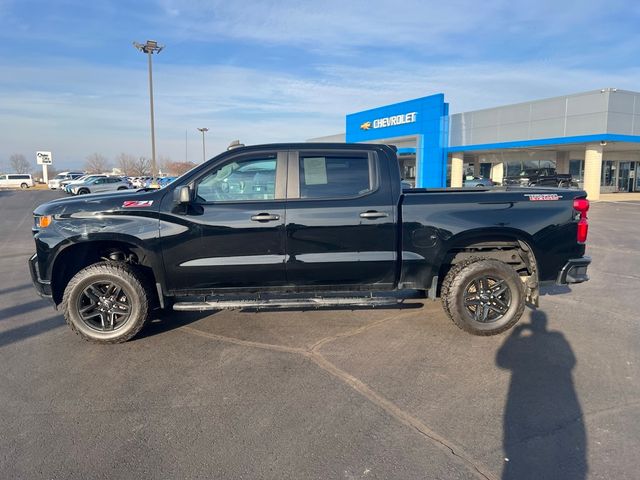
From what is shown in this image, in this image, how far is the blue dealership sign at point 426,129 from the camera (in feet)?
113

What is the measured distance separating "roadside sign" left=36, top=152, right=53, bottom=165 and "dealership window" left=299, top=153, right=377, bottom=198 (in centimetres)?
7622

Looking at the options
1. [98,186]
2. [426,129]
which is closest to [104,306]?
[426,129]

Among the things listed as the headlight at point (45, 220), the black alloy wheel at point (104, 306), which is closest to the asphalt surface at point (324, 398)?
the black alloy wheel at point (104, 306)

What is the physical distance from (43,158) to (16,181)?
1367cm

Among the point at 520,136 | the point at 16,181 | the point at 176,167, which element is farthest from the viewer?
the point at 176,167

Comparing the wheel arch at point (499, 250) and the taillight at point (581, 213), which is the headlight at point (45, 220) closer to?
the wheel arch at point (499, 250)

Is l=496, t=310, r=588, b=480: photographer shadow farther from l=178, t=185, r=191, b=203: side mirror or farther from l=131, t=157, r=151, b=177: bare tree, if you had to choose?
l=131, t=157, r=151, b=177: bare tree

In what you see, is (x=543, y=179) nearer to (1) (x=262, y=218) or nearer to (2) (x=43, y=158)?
(1) (x=262, y=218)

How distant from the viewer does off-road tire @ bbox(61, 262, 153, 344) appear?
15.5 feet

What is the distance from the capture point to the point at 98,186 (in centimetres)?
3703

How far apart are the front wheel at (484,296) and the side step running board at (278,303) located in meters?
0.69

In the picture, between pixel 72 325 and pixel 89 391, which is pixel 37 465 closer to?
pixel 89 391

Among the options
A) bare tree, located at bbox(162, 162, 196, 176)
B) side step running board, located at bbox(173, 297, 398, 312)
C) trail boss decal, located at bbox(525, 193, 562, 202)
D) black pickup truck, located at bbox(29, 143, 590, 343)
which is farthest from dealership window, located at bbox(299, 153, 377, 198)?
bare tree, located at bbox(162, 162, 196, 176)

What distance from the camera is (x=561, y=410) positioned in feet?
11.4
